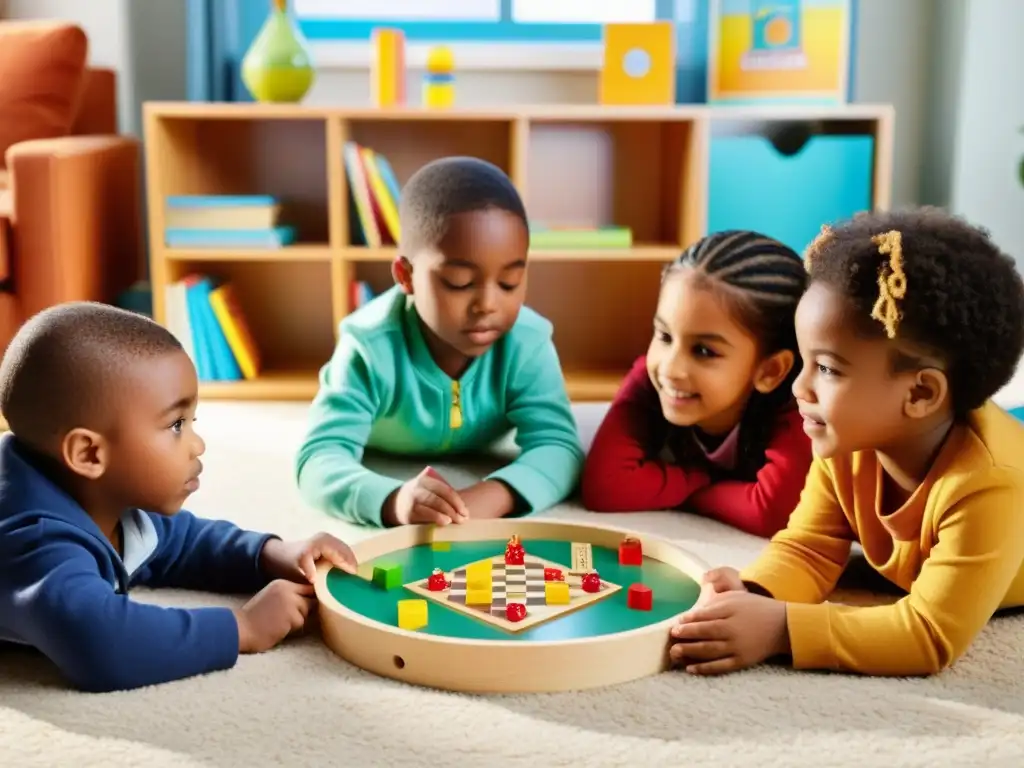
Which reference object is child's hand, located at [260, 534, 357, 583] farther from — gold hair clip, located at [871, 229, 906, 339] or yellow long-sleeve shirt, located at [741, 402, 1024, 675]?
gold hair clip, located at [871, 229, 906, 339]

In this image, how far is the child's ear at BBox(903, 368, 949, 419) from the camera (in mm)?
1159

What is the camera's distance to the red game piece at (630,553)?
141 centimetres

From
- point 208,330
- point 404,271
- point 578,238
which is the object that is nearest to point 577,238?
point 578,238

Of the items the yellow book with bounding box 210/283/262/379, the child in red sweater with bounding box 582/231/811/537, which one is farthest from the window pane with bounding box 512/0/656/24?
the child in red sweater with bounding box 582/231/811/537

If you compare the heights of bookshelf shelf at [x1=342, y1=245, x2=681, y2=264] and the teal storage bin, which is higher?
the teal storage bin

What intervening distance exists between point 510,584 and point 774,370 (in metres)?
0.53

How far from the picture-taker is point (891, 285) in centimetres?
113

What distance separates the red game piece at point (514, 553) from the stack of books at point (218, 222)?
1502 mm

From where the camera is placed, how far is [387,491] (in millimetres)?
Answer: 1626

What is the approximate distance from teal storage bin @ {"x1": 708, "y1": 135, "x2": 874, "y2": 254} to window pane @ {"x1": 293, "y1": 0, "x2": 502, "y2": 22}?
0.82 metres

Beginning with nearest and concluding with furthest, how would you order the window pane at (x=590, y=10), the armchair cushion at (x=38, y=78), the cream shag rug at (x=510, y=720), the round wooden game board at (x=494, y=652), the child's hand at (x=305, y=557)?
the cream shag rug at (x=510, y=720) → the round wooden game board at (x=494, y=652) → the child's hand at (x=305, y=557) → the armchair cushion at (x=38, y=78) → the window pane at (x=590, y=10)

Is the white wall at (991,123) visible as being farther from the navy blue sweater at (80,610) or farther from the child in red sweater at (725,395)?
the navy blue sweater at (80,610)

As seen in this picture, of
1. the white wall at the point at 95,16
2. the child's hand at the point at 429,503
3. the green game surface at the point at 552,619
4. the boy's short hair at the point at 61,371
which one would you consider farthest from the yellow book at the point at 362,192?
the boy's short hair at the point at 61,371

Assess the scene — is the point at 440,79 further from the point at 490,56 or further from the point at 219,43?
the point at 219,43
